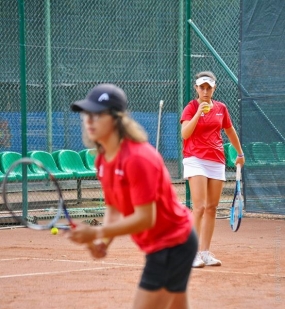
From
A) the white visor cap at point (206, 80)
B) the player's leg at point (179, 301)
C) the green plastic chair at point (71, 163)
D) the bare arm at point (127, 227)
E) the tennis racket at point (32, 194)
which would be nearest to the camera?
the bare arm at point (127, 227)

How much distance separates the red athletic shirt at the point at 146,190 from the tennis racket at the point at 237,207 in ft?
14.3

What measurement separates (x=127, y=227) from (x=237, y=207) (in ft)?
17.6

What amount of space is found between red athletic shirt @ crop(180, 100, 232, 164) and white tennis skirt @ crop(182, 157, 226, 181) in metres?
0.04

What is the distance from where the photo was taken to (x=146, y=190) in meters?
4.03

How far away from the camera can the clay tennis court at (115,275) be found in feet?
22.3

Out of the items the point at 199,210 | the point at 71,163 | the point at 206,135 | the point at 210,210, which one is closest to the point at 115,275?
A: the point at 199,210

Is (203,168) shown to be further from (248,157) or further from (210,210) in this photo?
(248,157)

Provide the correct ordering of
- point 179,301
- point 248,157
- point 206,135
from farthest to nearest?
point 248,157, point 206,135, point 179,301

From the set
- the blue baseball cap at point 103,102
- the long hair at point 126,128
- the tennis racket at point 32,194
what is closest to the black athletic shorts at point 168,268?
the long hair at point 126,128

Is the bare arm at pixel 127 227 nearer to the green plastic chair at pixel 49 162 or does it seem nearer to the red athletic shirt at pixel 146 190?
the red athletic shirt at pixel 146 190

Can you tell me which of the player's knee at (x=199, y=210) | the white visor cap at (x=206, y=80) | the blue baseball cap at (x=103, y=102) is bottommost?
the player's knee at (x=199, y=210)

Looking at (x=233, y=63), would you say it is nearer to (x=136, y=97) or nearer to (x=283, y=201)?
(x=136, y=97)

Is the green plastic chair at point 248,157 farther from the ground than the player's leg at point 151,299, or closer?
farther from the ground

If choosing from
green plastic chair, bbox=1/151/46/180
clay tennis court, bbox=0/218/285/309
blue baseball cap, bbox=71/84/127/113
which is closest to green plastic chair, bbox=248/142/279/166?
clay tennis court, bbox=0/218/285/309
